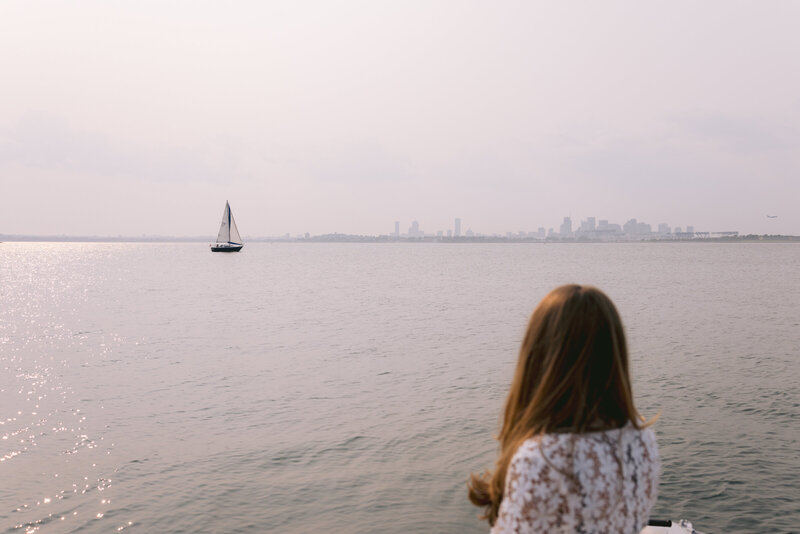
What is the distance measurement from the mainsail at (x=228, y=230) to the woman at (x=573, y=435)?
171 m

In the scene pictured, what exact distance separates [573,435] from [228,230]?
190585 millimetres

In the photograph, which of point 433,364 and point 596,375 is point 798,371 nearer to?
point 433,364

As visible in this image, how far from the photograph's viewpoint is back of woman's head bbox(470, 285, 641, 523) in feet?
11.1

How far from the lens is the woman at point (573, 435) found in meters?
3.18

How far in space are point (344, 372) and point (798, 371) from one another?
19.7m

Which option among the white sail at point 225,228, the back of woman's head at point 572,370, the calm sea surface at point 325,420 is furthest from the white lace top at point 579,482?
the white sail at point 225,228

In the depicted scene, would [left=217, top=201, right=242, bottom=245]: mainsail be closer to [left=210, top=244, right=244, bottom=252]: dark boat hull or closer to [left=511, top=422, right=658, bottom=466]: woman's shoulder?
[left=210, top=244, right=244, bottom=252]: dark boat hull

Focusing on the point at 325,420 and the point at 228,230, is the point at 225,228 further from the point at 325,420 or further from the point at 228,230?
the point at 325,420

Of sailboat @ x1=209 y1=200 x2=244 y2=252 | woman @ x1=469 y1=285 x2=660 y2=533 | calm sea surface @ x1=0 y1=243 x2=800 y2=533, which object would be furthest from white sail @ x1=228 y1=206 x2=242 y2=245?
woman @ x1=469 y1=285 x2=660 y2=533

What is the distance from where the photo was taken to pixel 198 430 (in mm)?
19375

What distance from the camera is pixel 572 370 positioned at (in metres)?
3.43

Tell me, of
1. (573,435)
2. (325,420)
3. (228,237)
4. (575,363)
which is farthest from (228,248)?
(573,435)

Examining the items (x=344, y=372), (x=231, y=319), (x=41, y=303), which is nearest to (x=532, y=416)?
(x=344, y=372)

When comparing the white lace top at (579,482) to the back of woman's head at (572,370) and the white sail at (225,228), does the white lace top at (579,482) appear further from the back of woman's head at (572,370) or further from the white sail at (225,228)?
the white sail at (225,228)
